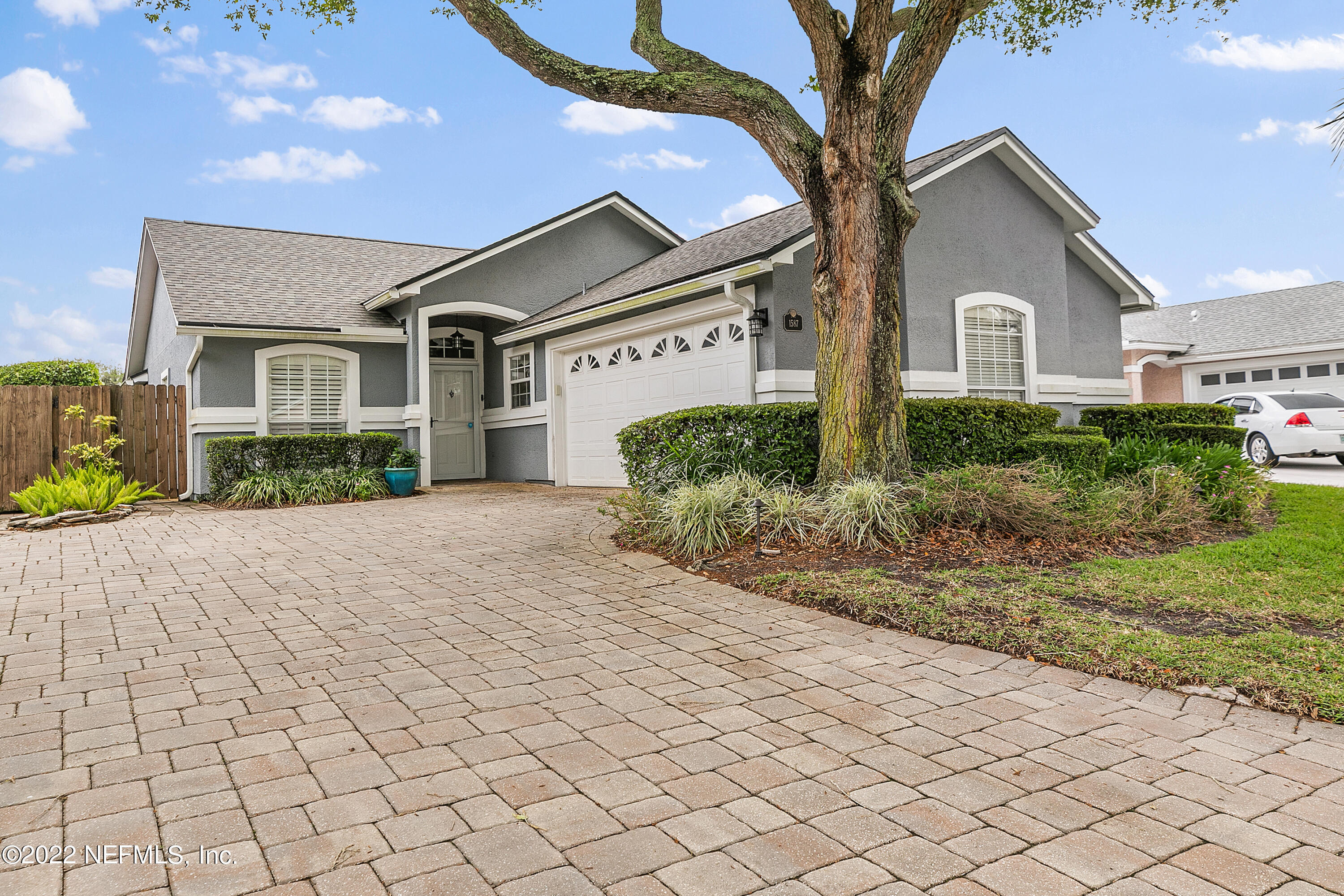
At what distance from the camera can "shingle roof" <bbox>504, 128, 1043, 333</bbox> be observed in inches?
432

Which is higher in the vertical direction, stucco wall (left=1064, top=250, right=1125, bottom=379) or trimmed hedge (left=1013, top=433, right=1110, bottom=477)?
stucco wall (left=1064, top=250, right=1125, bottom=379)

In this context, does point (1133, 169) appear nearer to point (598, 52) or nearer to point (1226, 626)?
point (598, 52)

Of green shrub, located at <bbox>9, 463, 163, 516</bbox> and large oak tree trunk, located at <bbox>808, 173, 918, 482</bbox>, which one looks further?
green shrub, located at <bbox>9, 463, 163, 516</bbox>

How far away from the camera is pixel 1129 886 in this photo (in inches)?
83.4

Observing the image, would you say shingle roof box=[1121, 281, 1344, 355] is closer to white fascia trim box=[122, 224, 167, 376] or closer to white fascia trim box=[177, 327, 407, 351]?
white fascia trim box=[177, 327, 407, 351]

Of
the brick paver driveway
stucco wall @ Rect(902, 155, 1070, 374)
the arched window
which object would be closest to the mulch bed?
the brick paver driveway

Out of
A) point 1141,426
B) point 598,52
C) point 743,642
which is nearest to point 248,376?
point 598,52

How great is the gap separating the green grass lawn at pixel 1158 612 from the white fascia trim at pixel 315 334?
36.1ft

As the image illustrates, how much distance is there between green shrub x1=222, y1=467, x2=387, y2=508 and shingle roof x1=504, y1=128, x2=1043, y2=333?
13.1ft

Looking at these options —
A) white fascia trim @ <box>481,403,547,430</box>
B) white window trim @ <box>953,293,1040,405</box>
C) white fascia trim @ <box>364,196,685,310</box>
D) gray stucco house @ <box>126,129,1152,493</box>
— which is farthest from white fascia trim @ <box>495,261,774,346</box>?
white window trim @ <box>953,293,1040,405</box>

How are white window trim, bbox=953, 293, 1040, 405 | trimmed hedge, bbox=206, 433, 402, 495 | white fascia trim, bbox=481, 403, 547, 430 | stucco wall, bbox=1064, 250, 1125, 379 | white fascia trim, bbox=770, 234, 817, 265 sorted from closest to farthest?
1. white fascia trim, bbox=770, 234, 817, 265
2. white window trim, bbox=953, 293, 1040, 405
3. trimmed hedge, bbox=206, 433, 402, 495
4. stucco wall, bbox=1064, 250, 1125, 379
5. white fascia trim, bbox=481, 403, 547, 430

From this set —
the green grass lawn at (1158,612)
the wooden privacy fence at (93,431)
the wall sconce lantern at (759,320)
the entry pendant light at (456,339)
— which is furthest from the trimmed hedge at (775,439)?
the wooden privacy fence at (93,431)

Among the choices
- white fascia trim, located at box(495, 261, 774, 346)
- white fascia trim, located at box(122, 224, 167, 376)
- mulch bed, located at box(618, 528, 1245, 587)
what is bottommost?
mulch bed, located at box(618, 528, 1245, 587)

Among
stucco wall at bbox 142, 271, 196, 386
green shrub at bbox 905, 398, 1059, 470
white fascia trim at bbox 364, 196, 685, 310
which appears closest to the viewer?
green shrub at bbox 905, 398, 1059, 470
